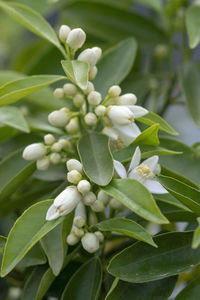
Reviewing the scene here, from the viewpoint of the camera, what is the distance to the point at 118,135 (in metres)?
0.77

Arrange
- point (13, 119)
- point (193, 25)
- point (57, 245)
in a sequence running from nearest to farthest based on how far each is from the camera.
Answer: point (57, 245) → point (13, 119) → point (193, 25)

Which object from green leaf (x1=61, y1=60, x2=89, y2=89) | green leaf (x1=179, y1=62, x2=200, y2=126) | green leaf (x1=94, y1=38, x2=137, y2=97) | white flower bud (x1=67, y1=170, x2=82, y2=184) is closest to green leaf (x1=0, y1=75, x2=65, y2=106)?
green leaf (x1=61, y1=60, x2=89, y2=89)

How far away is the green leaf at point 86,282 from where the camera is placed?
737 mm

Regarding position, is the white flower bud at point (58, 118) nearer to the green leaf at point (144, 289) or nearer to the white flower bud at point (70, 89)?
the white flower bud at point (70, 89)

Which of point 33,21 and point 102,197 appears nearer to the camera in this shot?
point 102,197

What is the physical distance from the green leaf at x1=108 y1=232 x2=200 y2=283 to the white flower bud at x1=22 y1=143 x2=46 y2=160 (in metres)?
0.20

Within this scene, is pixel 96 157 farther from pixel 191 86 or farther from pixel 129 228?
pixel 191 86

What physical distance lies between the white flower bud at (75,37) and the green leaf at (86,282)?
0.33 metres

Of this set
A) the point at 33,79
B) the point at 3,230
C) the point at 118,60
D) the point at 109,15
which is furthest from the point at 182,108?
the point at 33,79

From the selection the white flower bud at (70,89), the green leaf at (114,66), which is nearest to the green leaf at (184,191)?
the white flower bud at (70,89)

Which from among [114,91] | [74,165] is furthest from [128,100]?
[74,165]

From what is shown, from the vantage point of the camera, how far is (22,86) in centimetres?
73

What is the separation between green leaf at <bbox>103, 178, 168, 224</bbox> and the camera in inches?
22.8

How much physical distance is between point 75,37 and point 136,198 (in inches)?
10.9
